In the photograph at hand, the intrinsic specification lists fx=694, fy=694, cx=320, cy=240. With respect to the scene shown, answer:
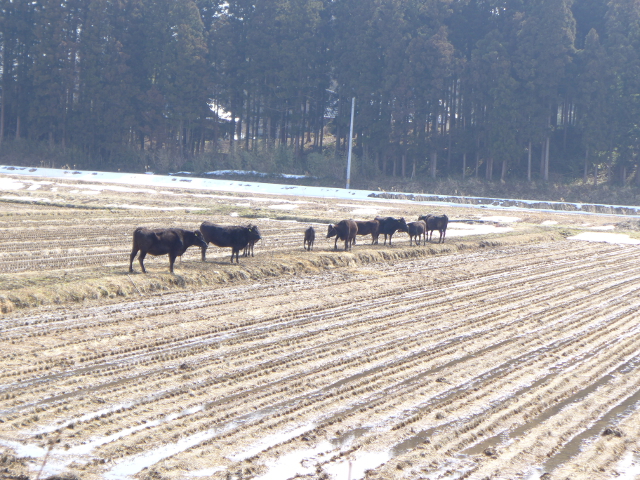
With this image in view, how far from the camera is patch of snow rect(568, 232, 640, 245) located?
28.8 m

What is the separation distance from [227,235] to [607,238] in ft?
62.2

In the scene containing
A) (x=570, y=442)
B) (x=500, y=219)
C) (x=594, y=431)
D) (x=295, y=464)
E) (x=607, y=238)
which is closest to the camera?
(x=295, y=464)

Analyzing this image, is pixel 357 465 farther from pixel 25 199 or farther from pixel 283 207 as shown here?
pixel 283 207

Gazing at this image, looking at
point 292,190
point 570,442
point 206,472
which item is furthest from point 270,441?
point 292,190

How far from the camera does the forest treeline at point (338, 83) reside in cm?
5491

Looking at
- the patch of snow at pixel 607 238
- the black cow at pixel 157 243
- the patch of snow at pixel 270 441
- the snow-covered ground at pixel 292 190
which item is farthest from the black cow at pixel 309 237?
the snow-covered ground at pixel 292 190

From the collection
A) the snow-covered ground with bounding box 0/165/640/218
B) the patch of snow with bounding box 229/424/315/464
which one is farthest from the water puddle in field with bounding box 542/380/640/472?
the snow-covered ground with bounding box 0/165/640/218

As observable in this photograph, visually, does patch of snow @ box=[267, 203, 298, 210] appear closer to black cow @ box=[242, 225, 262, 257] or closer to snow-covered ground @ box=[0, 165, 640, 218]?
snow-covered ground @ box=[0, 165, 640, 218]

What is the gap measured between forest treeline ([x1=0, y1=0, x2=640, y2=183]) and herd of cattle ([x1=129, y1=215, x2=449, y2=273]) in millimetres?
34026

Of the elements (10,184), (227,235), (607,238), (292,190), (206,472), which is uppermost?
(292,190)

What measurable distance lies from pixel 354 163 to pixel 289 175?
19.0 feet

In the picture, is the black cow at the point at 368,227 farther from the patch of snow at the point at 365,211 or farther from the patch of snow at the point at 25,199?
the patch of snow at the point at 25,199

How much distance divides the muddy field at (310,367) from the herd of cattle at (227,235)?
51 cm

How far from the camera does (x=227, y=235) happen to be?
17.7m
